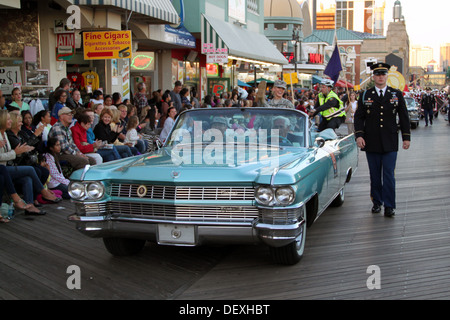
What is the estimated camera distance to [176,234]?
4660 mm

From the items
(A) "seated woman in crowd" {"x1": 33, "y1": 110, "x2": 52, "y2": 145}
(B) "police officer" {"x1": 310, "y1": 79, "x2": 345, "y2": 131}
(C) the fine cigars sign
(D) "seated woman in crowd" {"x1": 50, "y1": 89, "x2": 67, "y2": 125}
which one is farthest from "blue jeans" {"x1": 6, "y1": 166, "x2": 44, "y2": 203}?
(B) "police officer" {"x1": 310, "y1": 79, "x2": 345, "y2": 131}

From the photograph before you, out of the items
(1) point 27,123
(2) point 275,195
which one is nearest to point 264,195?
(2) point 275,195

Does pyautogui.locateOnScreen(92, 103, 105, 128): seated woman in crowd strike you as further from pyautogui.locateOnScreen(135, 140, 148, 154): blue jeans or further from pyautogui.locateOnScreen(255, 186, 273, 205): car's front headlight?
pyautogui.locateOnScreen(255, 186, 273, 205): car's front headlight

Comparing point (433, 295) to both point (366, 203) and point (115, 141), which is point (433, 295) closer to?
point (366, 203)

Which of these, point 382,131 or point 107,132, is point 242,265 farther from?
point 107,132

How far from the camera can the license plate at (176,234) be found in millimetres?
4613

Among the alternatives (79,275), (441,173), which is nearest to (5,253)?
(79,275)

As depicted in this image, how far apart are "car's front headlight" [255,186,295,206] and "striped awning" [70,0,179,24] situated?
878 centimetres

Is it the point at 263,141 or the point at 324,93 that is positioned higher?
the point at 324,93

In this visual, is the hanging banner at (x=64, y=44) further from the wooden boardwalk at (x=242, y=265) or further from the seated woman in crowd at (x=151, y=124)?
the wooden boardwalk at (x=242, y=265)

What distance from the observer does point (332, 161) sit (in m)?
6.42

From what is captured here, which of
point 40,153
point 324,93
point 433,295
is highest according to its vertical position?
point 324,93

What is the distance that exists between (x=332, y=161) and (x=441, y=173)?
602 cm

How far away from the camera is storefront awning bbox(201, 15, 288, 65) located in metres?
18.9
